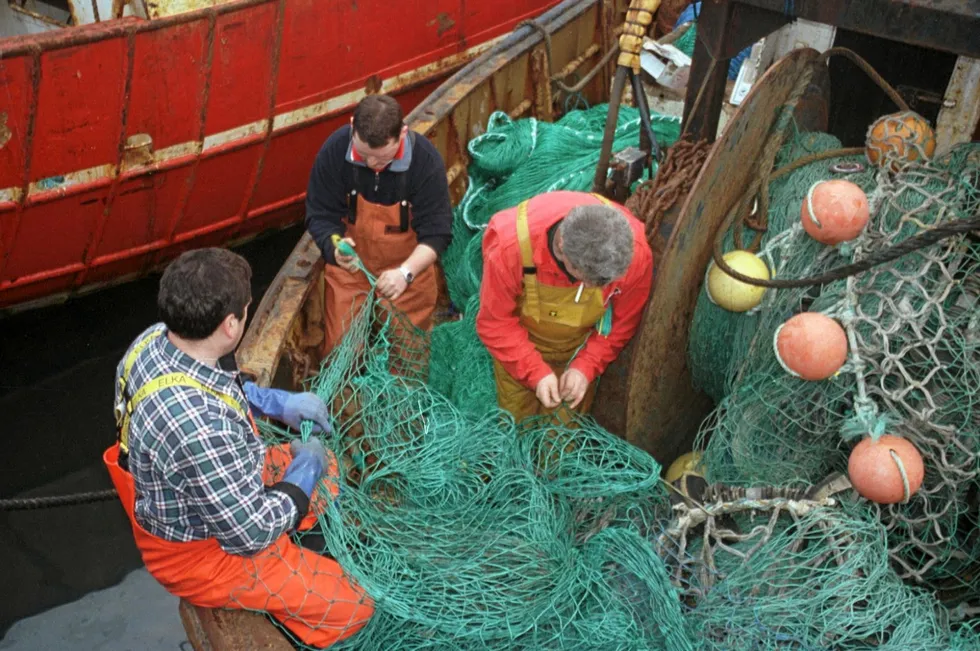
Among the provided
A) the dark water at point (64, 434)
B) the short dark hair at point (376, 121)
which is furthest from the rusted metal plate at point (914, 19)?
the dark water at point (64, 434)

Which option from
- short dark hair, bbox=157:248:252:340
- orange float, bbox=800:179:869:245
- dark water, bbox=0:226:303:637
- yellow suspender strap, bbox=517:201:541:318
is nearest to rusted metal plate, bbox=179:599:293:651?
short dark hair, bbox=157:248:252:340

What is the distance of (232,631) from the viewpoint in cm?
285

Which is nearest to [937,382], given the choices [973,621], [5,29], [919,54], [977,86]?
[973,621]

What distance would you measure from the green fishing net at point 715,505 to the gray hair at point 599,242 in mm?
787

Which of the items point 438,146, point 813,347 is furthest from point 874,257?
point 438,146

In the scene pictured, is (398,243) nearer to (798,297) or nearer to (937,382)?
(798,297)

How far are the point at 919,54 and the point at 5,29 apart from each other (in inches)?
281

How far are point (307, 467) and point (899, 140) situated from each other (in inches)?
115

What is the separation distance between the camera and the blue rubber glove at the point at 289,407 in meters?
3.25

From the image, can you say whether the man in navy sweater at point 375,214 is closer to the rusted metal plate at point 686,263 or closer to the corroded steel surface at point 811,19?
the rusted metal plate at point 686,263

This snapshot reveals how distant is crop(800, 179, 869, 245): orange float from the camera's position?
3.36 metres

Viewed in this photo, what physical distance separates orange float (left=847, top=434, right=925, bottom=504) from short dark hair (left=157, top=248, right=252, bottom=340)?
222 centimetres

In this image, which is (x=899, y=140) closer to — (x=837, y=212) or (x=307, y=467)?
(x=837, y=212)

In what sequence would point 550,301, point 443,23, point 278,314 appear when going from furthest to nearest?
point 443,23 → point 278,314 → point 550,301
